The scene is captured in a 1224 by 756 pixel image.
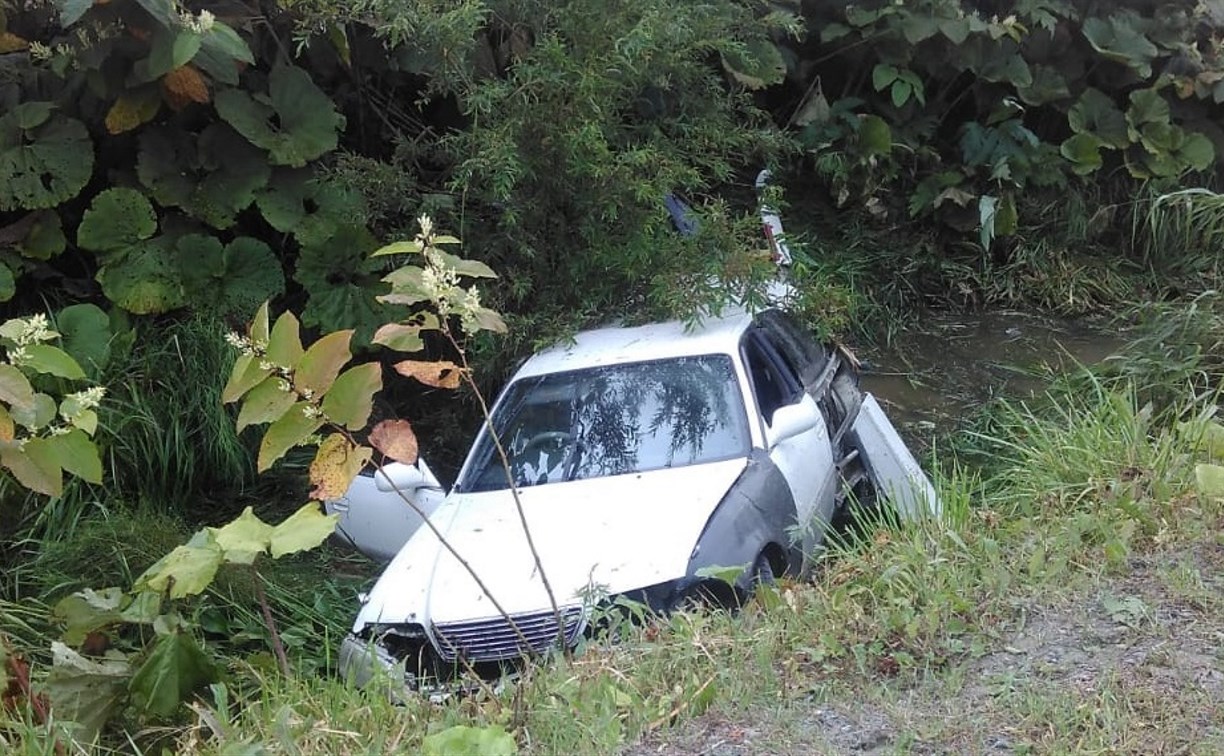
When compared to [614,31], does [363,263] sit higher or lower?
lower

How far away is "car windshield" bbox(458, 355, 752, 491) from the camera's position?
15.6ft

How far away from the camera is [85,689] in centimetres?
358

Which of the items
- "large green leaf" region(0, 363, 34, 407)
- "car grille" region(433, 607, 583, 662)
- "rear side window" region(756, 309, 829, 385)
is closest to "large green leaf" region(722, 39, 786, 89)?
"rear side window" region(756, 309, 829, 385)

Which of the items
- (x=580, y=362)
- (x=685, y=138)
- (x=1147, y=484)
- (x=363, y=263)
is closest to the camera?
(x=1147, y=484)

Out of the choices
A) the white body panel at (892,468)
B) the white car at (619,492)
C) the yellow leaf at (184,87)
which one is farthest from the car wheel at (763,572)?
the yellow leaf at (184,87)

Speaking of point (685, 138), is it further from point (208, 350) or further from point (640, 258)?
point (208, 350)

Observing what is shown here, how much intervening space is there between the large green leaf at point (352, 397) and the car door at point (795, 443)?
199 centimetres

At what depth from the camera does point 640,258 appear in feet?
18.7

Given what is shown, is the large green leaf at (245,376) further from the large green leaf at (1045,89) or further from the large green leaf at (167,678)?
the large green leaf at (1045,89)

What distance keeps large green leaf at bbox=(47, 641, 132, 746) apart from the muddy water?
4867mm

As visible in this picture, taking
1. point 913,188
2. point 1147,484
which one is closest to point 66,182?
point 1147,484

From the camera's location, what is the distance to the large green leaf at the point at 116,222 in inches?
251

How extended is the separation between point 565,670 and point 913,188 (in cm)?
745

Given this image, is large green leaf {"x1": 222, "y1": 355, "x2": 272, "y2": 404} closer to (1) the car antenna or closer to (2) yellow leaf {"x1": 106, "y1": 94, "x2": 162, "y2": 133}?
(1) the car antenna
